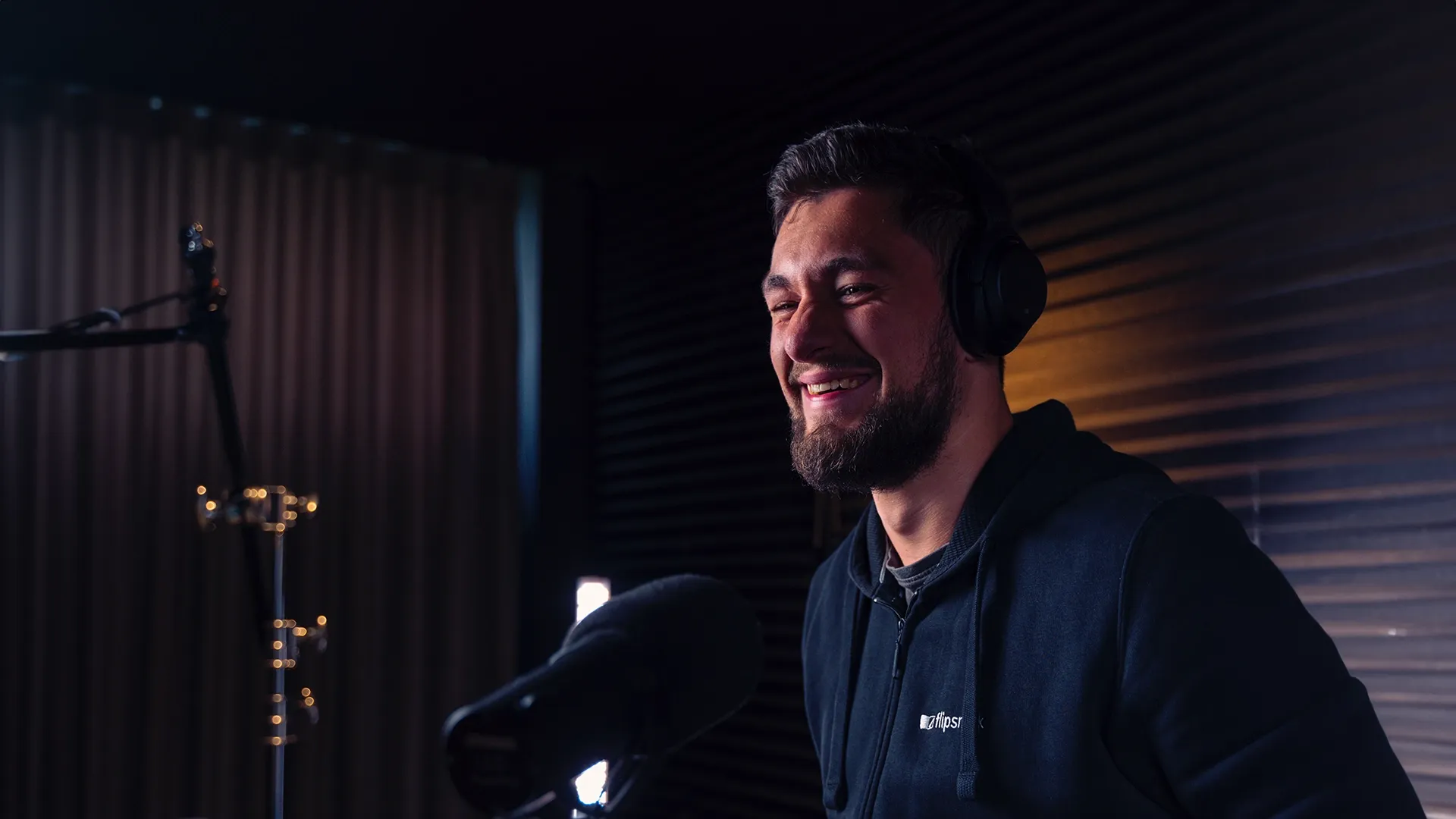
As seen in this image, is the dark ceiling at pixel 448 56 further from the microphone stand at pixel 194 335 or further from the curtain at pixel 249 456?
the microphone stand at pixel 194 335

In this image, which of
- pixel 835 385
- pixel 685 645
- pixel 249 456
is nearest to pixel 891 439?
pixel 835 385

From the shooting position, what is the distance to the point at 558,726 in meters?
0.60

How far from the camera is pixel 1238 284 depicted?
2215 millimetres

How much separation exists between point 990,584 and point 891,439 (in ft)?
0.57

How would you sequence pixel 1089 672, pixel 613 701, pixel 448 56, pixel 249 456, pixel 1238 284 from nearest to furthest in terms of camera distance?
pixel 613 701
pixel 1089 672
pixel 1238 284
pixel 448 56
pixel 249 456

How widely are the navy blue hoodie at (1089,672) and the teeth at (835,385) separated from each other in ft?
0.57

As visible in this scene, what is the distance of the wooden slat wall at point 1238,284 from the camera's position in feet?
6.38

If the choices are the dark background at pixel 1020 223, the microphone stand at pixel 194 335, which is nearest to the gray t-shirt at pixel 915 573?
the dark background at pixel 1020 223

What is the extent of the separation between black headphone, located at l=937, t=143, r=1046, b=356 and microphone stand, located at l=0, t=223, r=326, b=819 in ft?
4.91

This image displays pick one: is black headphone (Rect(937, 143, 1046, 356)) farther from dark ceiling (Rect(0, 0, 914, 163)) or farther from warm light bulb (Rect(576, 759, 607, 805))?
dark ceiling (Rect(0, 0, 914, 163))

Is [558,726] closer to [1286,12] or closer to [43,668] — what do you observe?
[1286,12]

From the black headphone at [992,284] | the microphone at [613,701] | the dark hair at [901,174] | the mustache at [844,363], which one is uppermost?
the dark hair at [901,174]

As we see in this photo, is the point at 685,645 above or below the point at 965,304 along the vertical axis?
below

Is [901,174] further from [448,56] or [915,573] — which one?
[448,56]
